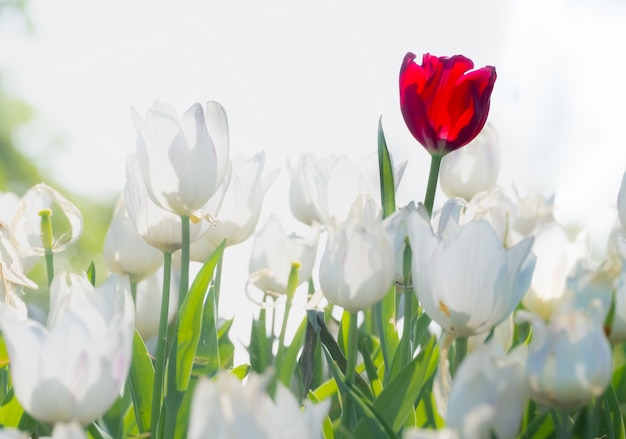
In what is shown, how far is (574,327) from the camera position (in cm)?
47

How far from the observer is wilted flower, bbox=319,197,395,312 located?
63 centimetres

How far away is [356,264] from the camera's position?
0.63m

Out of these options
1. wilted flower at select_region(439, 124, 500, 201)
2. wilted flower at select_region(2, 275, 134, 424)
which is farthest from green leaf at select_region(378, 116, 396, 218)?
wilted flower at select_region(2, 275, 134, 424)

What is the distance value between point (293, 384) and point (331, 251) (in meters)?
0.29

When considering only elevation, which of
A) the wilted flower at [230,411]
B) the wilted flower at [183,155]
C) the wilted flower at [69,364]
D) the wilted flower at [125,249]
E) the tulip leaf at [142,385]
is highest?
the wilted flower at [183,155]

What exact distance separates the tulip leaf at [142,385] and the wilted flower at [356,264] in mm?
162

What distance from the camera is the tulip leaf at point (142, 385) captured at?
71cm

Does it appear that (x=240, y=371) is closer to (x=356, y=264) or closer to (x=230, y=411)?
(x=356, y=264)

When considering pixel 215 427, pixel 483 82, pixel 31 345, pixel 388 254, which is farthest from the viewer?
pixel 483 82

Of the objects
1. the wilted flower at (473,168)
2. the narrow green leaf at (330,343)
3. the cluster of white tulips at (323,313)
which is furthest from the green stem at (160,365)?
the wilted flower at (473,168)

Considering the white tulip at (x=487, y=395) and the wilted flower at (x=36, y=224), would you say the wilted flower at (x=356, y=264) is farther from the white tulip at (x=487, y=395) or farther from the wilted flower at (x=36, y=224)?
the wilted flower at (x=36, y=224)

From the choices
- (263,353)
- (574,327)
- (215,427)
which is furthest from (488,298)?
(263,353)

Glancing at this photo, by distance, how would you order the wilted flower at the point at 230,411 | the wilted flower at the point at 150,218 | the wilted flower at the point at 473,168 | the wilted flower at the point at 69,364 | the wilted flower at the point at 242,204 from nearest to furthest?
the wilted flower at the point at 230,411 < the wilted flower at the point at 69,364 < the wilted flower at the point at 150,218 < the wilted flower at the point at 242,204 < the wilted flower at the point at 473,168

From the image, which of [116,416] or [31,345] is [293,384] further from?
[31,345]
